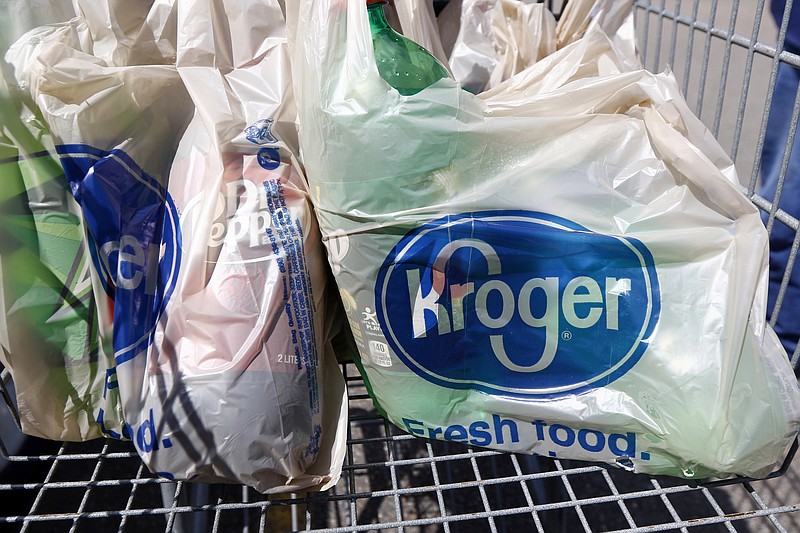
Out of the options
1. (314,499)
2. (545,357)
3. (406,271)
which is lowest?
(314,499)

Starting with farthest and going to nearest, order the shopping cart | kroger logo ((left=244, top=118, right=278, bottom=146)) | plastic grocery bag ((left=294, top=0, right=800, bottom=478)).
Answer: the shopping cart < kroger logo ((left=244, top=118, right=278, bottom=146)) < plastic grocery bag ((left=294, top=0, right=800, bottom=478))

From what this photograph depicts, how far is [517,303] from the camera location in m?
0.80

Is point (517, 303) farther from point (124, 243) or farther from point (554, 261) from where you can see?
point (124, 243)

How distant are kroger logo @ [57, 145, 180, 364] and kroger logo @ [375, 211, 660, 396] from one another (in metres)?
0.29

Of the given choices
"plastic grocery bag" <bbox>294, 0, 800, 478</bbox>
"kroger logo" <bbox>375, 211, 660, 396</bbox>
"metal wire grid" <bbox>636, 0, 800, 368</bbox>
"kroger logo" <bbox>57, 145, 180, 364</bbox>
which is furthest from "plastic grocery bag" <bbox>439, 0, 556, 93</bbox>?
"kroger logo" <bbox>57, 145, 180, 364</bbox>

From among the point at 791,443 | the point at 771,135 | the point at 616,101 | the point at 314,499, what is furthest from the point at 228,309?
the point at 771,135

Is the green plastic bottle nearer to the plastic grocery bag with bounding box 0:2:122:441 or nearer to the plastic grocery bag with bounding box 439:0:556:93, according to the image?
the plastic grocery bag with bounding box 439:0:556:93

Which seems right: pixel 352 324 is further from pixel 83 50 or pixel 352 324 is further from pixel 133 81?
pixel 83 50

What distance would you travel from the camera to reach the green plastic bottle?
82 centimetres

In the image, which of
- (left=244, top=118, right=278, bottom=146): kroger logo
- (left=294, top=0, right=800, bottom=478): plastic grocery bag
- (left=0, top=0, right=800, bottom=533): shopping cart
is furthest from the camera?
(left=0, top=0, right=800, bottom=533): shopping cart

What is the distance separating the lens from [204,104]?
0.87 meters

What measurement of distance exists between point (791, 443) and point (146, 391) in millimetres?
774

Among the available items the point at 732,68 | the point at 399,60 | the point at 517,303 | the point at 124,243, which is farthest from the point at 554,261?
the point at 732,68

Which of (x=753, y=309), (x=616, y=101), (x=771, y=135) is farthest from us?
(x=771, y=135)
